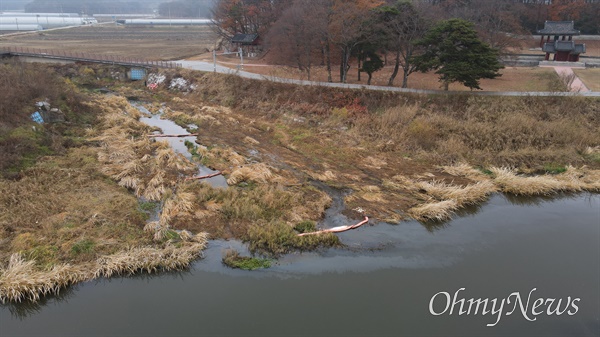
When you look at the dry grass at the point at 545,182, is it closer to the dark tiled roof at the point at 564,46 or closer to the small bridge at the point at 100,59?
the dark tiled roof at the point at 564,46

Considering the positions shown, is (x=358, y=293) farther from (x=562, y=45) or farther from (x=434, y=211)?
(x=562, y=45)

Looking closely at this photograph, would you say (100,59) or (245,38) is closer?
(100,59)

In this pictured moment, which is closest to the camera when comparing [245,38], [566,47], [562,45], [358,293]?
[358,293]

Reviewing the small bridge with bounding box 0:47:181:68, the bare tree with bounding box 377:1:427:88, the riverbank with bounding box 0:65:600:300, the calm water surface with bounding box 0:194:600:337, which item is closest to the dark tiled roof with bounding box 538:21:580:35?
the riverbank with bounding box 0:65:600:300

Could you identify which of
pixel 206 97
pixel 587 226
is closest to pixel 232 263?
pixel 587 226

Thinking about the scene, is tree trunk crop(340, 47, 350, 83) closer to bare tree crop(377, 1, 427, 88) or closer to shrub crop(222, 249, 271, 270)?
bare tree crop(377, 1, 427, 88)

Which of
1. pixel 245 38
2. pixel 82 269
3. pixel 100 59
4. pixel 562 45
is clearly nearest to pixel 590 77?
pixel 562 45

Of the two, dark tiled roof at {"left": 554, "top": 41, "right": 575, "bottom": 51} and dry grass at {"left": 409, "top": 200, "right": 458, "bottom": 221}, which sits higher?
dark tiled roof at {"left": 554, "top": 41, "right": 575, "bottom": 51}
